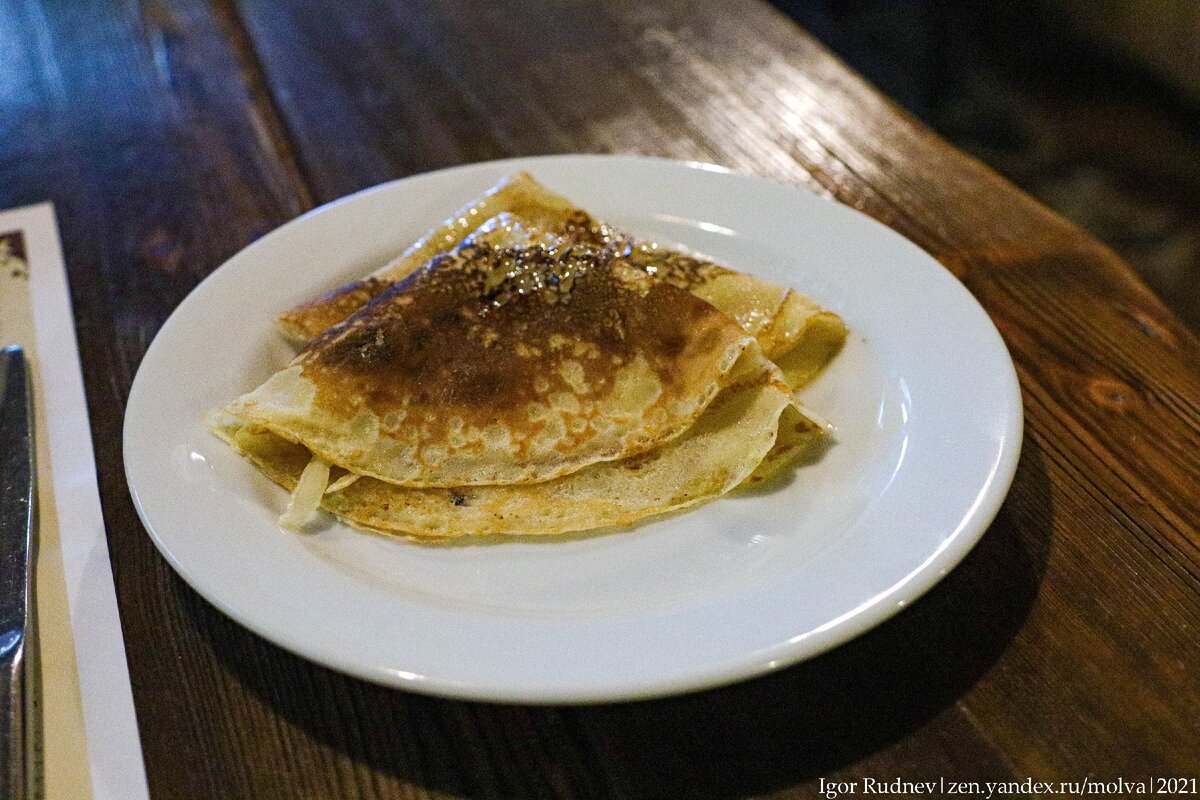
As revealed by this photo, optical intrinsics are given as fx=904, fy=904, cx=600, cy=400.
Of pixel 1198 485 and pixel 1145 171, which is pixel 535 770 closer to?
pixel 1198 485

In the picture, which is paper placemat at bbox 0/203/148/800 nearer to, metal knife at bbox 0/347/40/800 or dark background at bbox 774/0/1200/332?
metal knife at bbox 0/347/40/800

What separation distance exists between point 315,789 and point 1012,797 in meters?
0.72

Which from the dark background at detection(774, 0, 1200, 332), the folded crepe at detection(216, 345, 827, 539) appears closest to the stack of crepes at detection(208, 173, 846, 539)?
the folded crepe at detection(216, 345, 827, 539)

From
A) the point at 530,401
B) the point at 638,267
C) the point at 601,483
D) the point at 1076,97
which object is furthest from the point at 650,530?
the point at 1076,97

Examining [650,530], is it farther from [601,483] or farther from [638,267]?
[638,267]

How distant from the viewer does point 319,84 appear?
2.47 meters

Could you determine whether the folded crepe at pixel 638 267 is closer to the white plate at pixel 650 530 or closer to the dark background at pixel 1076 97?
the white plate at pixel 650 530

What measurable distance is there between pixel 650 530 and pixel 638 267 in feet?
1.61

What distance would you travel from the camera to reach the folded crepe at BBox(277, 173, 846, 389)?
55.2 inches

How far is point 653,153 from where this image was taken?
2.16 m

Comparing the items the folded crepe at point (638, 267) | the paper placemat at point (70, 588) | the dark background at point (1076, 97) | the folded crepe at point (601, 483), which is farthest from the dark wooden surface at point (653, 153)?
the dark background at point (1076, 97)

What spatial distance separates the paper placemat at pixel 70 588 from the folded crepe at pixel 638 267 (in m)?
0.38

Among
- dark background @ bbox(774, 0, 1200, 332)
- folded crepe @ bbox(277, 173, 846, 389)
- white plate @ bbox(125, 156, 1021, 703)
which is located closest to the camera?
white plate @ bbox(125, 156, 1021, 703)

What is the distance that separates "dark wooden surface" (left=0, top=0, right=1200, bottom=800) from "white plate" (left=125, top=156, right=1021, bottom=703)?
0.12m
